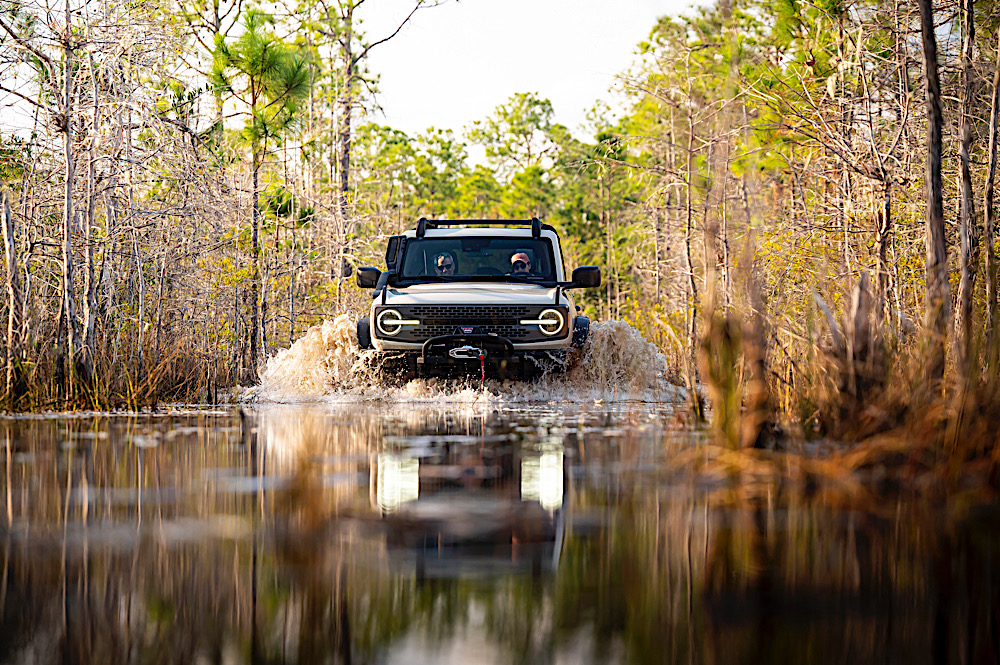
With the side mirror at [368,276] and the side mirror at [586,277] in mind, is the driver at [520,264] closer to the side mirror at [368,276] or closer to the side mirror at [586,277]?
the side mirror at [586,277]

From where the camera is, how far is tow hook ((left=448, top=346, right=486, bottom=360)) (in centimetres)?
Result: 1310

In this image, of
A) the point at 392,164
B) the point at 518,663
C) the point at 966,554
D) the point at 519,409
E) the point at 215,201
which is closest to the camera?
the point at 518,663

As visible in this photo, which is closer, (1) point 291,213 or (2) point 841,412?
(2) point 841,412

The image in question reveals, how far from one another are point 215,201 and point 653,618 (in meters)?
12.0

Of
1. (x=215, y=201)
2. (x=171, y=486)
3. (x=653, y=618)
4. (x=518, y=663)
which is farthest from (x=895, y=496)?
(x=215, y=201)

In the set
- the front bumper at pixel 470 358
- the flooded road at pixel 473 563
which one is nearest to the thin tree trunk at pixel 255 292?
the front bumper at pixel 470 358

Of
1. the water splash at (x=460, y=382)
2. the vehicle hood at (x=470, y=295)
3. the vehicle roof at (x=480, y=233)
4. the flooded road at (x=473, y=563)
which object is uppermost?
the vehicle roof at (x=480, y=233)

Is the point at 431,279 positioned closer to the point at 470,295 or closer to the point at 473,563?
the point at 470,295

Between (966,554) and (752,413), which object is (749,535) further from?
(752,413)

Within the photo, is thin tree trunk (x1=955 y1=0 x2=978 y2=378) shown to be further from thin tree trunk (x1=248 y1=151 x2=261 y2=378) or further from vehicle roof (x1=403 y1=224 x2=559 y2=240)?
thin tree trunk (x1=248 y1=151 x2=261 y2=378)

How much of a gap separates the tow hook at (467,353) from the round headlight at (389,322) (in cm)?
74

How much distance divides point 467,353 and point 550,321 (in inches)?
41.2

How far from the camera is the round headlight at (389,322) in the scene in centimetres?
1349

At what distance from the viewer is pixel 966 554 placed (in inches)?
181
